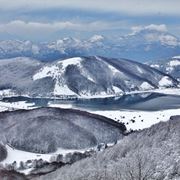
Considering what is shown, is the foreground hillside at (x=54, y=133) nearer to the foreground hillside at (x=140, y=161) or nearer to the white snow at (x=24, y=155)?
the white snow at (x=24, y=155)

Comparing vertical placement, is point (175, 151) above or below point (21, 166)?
above

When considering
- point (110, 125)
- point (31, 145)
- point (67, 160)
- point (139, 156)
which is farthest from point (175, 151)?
point (110, 125)

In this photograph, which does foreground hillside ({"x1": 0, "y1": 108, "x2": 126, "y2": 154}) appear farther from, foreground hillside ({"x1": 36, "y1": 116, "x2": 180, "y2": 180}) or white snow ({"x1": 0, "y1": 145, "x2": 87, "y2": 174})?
foreground hillside ({"x1": 36, "y1": 116, "x2": 180, "y2": 180})

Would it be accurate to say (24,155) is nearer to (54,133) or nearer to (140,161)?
(54,133)

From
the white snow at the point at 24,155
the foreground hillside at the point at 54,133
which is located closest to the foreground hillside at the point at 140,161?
the white snow at the point at 24,155

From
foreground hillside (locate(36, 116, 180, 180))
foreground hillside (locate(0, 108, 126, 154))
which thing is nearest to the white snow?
foreground hillside (locate(0, 108, 126, 154))

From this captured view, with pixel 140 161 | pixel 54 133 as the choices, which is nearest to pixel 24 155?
pixel 54 133

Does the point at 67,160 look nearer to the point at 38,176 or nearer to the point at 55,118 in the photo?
the point at 38,176

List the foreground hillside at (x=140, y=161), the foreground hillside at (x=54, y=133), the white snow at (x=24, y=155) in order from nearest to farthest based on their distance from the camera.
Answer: the foreground hillside at (x=140, y=161) → the white snow at (x=24, y=155) → the foreground hillside at (x=54, y=133)
